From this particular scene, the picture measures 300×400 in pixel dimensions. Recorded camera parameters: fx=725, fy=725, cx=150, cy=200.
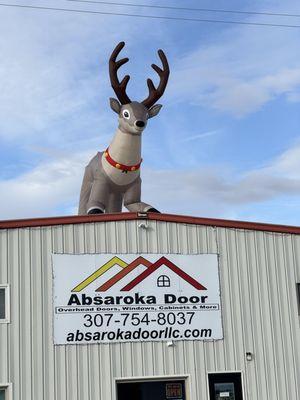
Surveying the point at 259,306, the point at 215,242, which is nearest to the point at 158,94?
the point at 215,242

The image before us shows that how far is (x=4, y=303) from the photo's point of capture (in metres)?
15.0

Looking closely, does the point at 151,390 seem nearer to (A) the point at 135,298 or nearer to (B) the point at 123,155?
(A) the point at 135,298

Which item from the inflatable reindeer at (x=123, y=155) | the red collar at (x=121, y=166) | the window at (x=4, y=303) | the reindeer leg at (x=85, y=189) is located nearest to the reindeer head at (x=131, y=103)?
the inflatable reindeer at (x=123, y=155)

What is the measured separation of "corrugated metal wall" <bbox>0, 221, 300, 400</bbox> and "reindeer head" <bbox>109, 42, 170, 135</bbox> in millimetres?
3404

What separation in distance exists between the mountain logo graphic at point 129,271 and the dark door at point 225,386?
1.96 metres

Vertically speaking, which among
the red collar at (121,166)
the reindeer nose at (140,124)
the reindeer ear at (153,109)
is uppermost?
the reindeer ear at (153,109)

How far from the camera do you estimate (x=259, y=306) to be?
1627 cm

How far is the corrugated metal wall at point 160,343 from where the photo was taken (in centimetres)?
1482

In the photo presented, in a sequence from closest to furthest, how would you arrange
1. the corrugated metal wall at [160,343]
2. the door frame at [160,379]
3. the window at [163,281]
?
1. the corrugated metal wall at [160,343]
2. the door frame at [160,379]
3. the window at [163,281]

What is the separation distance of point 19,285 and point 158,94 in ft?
21.8

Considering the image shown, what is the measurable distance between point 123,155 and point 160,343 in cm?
533

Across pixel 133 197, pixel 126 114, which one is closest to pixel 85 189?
pixel 133 197

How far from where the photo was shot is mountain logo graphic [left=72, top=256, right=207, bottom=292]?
15545 mm

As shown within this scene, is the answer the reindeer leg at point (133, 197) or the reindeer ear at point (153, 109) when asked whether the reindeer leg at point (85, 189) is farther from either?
the reindeer ear at point (153, 109)
